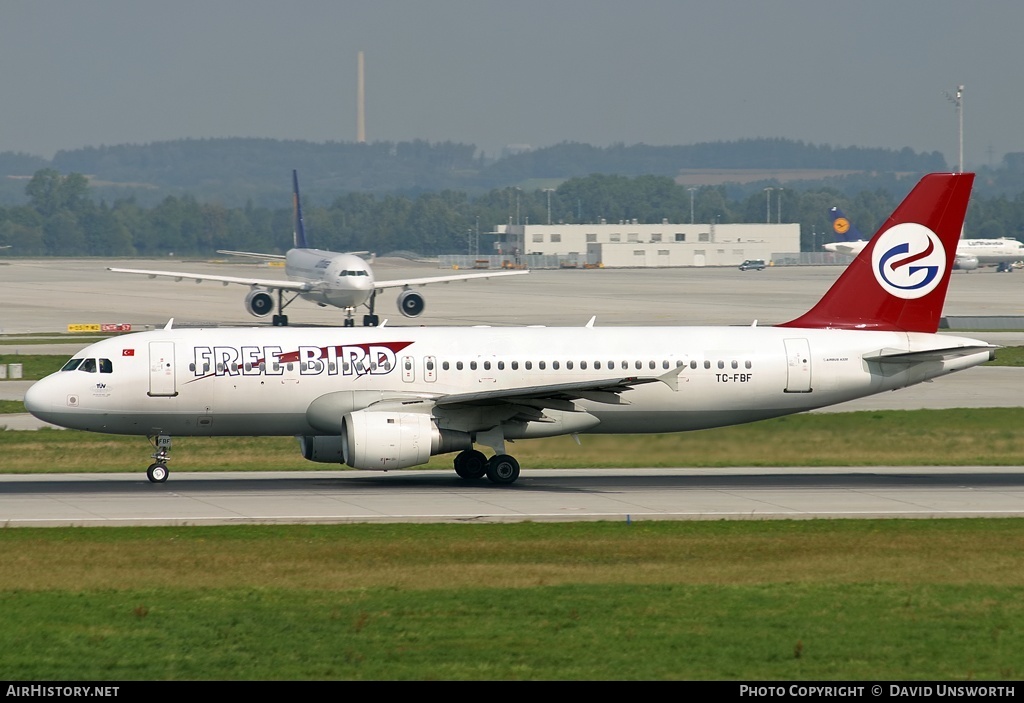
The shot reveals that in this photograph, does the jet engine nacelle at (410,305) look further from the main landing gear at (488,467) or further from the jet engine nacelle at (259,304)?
the main landing gear at (488,467)

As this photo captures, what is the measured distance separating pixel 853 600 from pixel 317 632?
24.9 feet

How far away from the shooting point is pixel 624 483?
118ft

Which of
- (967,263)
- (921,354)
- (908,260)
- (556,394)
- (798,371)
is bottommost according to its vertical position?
(967,263)

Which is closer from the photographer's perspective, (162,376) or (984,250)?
(162,376)

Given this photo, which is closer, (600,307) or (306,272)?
(306,272)

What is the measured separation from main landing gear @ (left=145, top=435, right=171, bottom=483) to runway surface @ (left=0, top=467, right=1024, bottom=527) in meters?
0.41

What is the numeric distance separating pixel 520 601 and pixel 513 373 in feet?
52.1

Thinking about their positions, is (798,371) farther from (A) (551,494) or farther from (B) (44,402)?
(B) (44,402)

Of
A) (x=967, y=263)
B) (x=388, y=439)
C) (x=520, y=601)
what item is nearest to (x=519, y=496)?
(x=388, y=439)

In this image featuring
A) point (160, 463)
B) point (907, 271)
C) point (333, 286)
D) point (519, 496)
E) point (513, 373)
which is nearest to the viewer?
point (519, 496)

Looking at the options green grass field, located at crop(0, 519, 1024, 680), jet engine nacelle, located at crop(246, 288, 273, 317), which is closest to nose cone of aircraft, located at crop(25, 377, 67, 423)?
green grass field, located at crop(0, 519, 1024, 680)

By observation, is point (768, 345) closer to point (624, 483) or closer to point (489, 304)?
point (624, 483)

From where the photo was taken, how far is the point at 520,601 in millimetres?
20922

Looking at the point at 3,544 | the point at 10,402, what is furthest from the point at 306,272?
the point at 3,544
